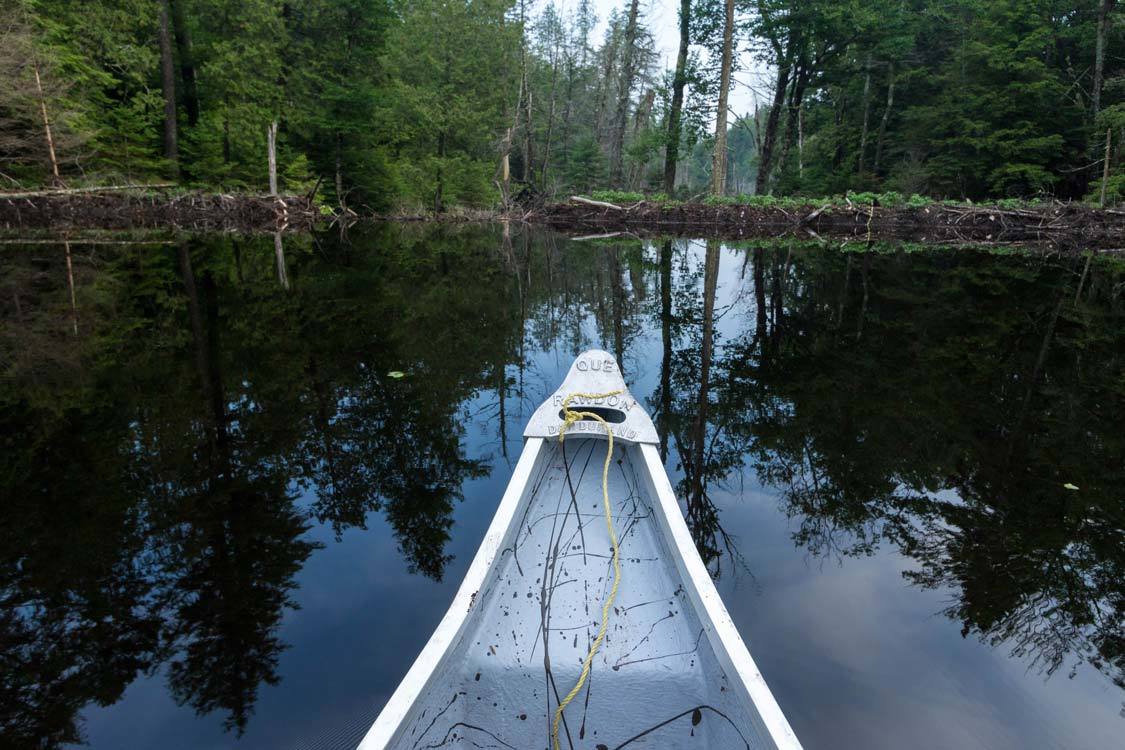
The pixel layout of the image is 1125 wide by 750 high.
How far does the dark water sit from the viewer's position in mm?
1956

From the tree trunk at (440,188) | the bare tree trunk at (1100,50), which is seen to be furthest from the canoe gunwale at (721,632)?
the bare tree trunk at (1100,50)

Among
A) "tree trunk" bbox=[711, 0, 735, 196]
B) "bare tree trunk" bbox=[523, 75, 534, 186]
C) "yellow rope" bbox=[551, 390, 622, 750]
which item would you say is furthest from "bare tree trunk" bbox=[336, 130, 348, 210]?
"yellow rope" bbox=[551, 390, 622, 750]

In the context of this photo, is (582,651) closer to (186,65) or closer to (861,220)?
(861,220)

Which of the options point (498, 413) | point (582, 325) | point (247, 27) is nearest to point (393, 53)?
point (247, 27)

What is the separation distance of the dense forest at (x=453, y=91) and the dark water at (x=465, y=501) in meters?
15.0

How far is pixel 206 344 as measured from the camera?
567 cm

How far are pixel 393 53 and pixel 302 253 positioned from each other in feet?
54.0

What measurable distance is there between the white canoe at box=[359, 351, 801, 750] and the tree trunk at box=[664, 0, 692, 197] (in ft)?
78.6

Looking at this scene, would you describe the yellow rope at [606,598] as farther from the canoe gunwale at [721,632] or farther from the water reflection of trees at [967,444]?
the water reflection of trees at [967,444]

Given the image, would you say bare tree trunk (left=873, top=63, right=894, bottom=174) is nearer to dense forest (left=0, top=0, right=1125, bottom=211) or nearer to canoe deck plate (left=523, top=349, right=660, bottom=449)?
dense forest (left=0, top=0, right=1125, bottom=211)

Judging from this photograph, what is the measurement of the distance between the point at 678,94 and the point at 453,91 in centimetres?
1006

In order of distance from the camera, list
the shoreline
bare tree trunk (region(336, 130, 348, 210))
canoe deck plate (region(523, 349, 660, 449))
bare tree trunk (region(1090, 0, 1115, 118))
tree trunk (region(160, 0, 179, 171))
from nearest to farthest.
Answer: canoe deck plate (region(523, 349, 660, 449))
the shoreline
bare tree trunk (region(1090, 0, 1115, 118))
tree trunk (region(160, 0, 179, 171))
bare tree trunk (region(336, 130, 348, 210))

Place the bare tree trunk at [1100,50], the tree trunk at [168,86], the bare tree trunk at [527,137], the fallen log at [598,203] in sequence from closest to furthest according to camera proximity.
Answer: the bare tree trunk at [1100,50]
the tree trunk at [168,86]
the fallen log at [598,203]
the bare tree trunk at [527,137]

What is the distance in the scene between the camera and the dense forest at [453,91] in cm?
1773
